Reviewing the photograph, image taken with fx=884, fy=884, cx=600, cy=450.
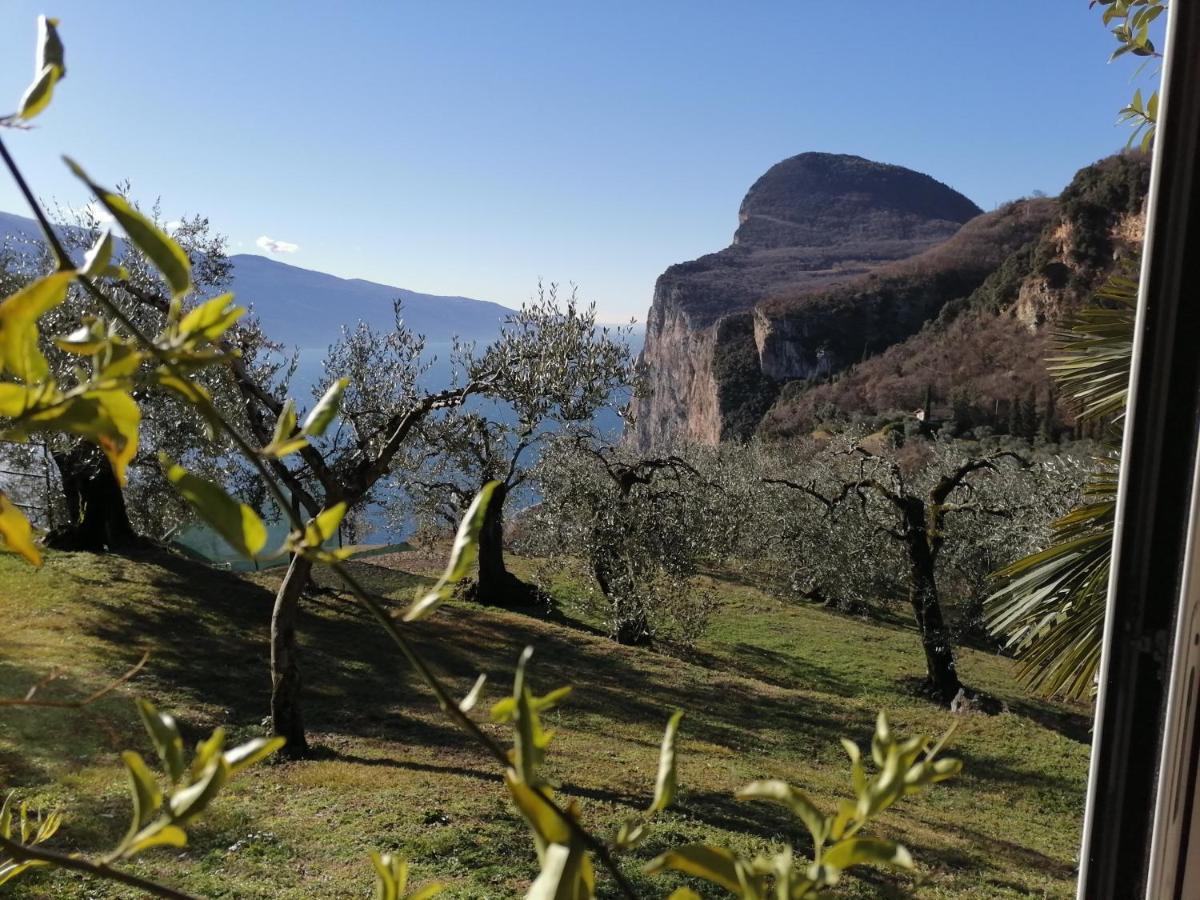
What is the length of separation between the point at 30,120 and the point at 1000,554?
1880cm

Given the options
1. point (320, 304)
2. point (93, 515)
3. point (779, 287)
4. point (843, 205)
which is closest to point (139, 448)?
point (93, 515)

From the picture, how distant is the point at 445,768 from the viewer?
7.81 metres

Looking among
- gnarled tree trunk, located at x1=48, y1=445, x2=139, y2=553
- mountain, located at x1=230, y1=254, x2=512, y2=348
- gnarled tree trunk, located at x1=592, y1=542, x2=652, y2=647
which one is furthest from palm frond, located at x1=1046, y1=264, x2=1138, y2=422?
mountain, located at x1=230, y1=254, x2=512, y2=348

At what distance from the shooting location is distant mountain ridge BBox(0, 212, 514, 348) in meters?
114

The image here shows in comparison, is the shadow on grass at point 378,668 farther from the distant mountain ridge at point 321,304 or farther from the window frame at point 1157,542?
the distant mountain ridge at point 321,304

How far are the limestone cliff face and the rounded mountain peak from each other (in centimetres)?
17

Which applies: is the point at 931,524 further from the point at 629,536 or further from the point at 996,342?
the point at 996,342

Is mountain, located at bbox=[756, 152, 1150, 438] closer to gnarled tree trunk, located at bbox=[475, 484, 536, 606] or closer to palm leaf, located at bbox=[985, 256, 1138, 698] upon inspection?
gnarled tree trunk, located at bbox=[475, 484, 536, 606]

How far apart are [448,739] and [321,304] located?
138348 millimetres

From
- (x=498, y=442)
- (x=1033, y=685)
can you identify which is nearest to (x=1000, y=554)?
(x=498, y=442)

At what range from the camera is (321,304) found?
138 m

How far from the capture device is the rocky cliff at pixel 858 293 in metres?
49.6

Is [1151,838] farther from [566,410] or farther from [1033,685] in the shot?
[566,410]

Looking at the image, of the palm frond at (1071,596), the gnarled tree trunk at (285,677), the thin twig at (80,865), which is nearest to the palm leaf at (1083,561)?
the palm frond at (1071,596)
